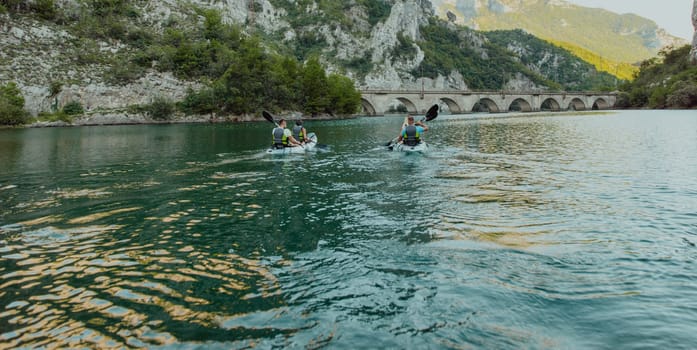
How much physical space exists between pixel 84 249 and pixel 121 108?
74892mm

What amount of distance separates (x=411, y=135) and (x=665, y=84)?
421ft

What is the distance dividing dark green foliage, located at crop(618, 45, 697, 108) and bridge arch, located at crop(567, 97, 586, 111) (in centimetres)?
1080

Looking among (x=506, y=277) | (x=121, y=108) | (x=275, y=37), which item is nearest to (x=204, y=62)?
(x=121, y=108)

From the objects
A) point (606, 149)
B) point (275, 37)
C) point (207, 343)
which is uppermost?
point (275, 37)

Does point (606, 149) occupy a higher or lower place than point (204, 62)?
lower

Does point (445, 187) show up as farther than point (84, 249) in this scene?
Yes

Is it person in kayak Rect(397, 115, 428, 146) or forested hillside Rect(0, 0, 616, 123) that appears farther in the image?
forested hillside Rect(0, 0, 616, 123)

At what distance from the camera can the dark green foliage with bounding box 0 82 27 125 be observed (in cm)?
5741

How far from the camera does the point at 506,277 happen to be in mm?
6707

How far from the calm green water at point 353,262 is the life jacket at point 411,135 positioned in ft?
24.3

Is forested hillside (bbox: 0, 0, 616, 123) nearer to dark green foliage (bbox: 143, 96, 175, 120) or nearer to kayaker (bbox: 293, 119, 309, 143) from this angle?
dark green foliage (bbox: 143, 96, 175, 120)

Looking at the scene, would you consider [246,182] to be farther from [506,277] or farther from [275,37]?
[275,37]

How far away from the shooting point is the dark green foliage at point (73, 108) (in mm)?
68125

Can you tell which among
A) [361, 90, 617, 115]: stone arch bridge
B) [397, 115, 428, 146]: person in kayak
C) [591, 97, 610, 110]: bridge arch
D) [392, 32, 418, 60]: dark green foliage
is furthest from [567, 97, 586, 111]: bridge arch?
[397, 115, 428, 146]: person in kayak
